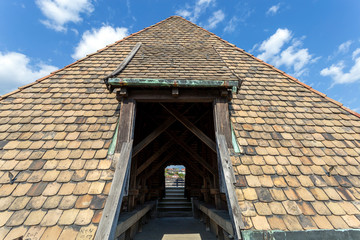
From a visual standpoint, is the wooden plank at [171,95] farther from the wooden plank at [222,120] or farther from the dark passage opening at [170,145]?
the dark passage opening at [170,145]

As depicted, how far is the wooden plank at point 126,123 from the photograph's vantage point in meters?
2.90

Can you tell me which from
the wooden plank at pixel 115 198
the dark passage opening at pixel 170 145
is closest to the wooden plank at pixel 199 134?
the dark passage opening at pixel 170 145

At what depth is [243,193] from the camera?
101 inches

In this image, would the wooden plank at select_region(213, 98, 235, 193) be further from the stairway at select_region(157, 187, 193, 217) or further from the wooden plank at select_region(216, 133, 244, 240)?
the stairway at select_region(157, 187, 193, 217)

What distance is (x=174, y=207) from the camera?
8180mm

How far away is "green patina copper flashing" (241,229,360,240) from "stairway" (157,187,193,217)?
6.18 m

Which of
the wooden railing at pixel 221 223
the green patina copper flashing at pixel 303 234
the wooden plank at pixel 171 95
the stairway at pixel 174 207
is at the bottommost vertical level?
the green patina copper flashing at pixel 303 234

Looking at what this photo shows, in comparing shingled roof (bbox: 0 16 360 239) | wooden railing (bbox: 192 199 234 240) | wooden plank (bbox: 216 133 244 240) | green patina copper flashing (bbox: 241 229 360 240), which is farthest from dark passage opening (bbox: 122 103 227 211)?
green patina copper flashing (bbox: 241 229 360 240)

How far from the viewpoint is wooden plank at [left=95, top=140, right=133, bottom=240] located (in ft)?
6.69

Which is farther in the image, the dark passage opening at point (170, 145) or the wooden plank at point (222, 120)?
the dark passage opening at point (170, 145)

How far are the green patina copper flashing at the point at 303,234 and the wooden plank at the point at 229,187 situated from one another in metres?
0.10

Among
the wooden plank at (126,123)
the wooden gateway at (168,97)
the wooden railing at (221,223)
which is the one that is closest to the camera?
the wooden gateway at (168,97)

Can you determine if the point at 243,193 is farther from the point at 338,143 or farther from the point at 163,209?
the point at 163,209

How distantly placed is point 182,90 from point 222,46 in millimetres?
3787
